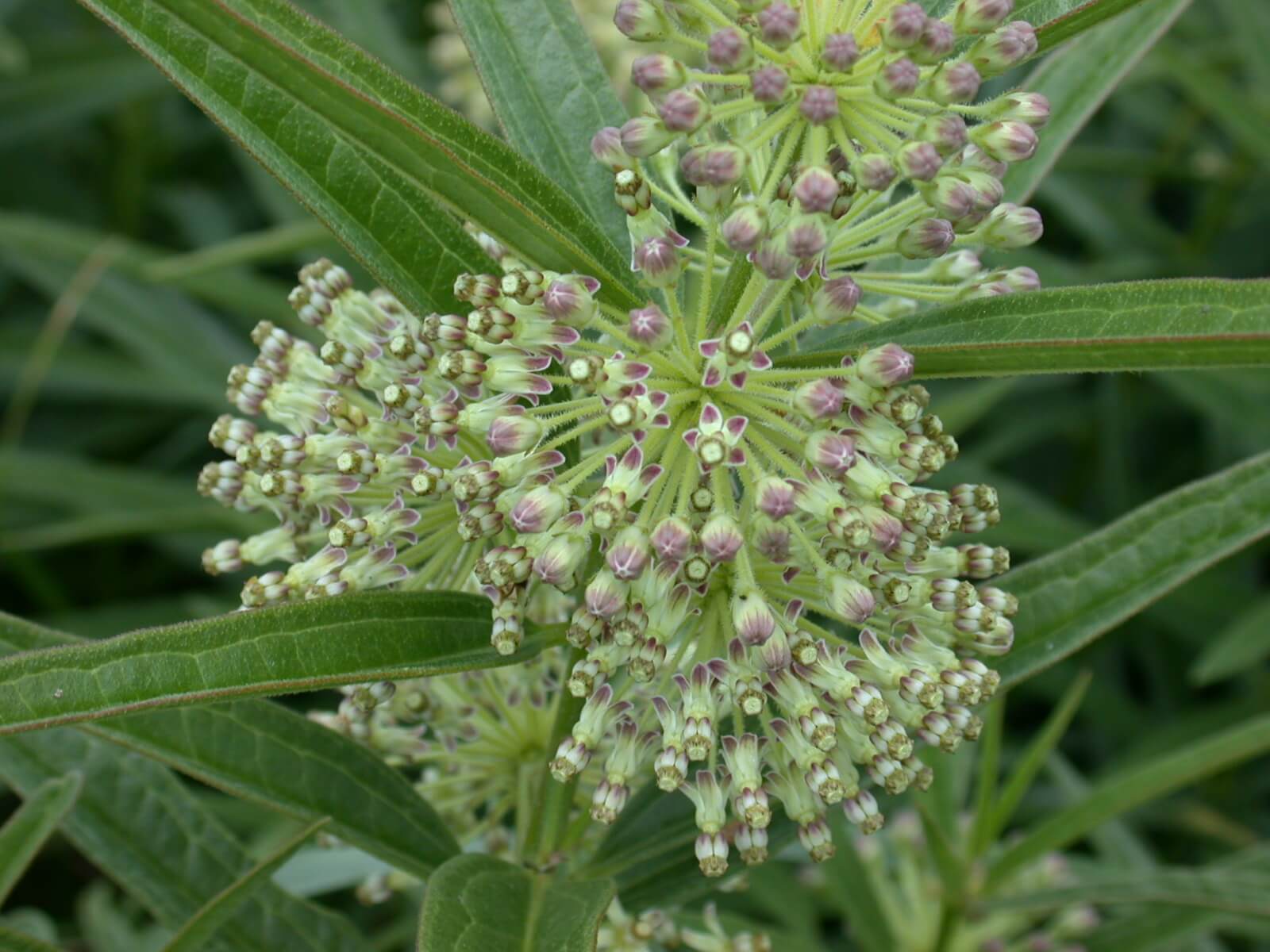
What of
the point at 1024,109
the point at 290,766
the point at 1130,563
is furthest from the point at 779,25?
the point at 290,766

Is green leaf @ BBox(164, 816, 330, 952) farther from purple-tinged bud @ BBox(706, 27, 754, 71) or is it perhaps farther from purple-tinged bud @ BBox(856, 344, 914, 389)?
purple-tinged bud @ BBox(706, 27, 754, 71)

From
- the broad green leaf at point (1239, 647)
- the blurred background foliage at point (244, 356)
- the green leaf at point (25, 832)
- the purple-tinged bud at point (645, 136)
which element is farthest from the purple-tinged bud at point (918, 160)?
the broad green leaf at point (1239, 647)

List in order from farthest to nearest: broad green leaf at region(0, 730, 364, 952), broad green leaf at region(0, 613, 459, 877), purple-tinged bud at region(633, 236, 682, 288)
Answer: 1. broad green leaf at region(0, 730, 364, 952)
2. broad green leaf at region(0, 613, 459, 877)
3. purple-tinged bud at region(633, 236, 682, 288)

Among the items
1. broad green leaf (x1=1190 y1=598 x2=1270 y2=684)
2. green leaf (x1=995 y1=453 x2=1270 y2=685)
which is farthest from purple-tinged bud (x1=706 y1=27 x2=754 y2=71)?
broad green leaf (x1=1190 y1=598 x2=1270 y2=684)

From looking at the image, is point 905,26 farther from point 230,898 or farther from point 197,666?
point 230,898

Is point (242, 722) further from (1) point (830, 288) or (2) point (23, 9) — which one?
(2) point (23, 9)
